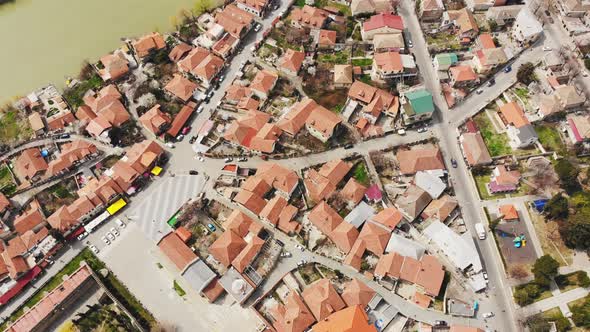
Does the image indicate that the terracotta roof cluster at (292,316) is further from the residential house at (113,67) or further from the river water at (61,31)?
the river water at (61,31)

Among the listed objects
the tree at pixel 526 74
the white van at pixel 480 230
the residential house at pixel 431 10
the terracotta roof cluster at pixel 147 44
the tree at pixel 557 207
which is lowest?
the tree at pixel 557 207

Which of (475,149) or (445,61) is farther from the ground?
(445,61)

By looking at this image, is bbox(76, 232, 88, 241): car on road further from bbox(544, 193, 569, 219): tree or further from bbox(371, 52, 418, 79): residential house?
bbox(544, 193, 569, 219): tree

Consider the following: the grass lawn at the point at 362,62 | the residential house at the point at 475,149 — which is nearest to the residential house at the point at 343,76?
the grass lawn at the point at 362,62

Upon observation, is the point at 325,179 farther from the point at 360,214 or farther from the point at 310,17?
the point at 310,17

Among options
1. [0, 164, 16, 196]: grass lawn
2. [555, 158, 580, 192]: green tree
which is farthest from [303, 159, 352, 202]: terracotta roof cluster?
[0, 164, 16, 196]: grass lawn

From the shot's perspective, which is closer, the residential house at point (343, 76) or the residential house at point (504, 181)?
the residential house at point (504, 181)

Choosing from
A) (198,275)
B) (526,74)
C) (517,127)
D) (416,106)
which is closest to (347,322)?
(198,275)
